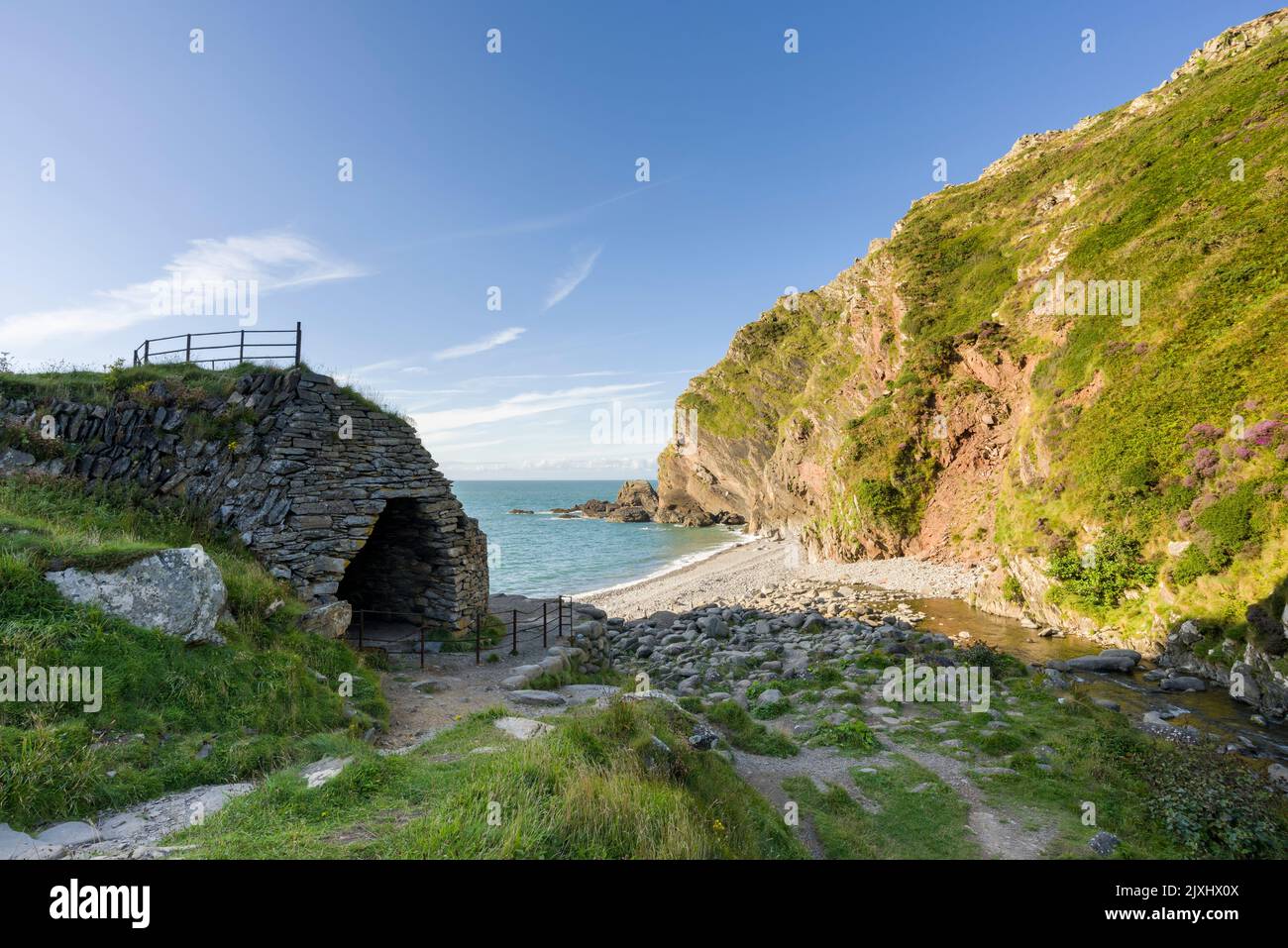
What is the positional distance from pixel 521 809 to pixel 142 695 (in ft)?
20.6

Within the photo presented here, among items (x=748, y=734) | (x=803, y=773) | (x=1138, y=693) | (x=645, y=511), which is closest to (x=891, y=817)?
(x=803, y=773)

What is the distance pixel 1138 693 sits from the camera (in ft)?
48.6

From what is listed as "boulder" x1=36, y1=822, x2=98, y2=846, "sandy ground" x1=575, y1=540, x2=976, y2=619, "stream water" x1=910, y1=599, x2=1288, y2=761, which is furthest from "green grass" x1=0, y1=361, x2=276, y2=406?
"stream water" x1=910, y1=599, x2=1288, y2=761

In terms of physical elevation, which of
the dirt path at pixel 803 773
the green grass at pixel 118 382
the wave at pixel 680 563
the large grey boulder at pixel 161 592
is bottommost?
the wave at pixel 680 563

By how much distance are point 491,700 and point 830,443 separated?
41939 mm

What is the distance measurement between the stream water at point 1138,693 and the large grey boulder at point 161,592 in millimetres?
19783

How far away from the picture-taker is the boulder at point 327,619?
11.2 m

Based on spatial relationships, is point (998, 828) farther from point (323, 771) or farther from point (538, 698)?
point (323, 771)

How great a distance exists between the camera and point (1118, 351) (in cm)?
2317

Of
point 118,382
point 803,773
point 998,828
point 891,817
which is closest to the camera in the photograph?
point 998,828

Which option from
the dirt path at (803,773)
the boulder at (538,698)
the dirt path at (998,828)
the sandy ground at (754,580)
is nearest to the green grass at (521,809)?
the dirt path at (803,773)

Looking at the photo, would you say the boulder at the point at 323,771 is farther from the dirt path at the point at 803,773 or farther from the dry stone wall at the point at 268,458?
the dry stone wall at the point at 268,458

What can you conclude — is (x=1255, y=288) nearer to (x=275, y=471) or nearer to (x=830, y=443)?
(x=830, y=443)

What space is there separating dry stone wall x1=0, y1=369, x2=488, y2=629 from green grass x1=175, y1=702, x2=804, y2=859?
7.62 metres
